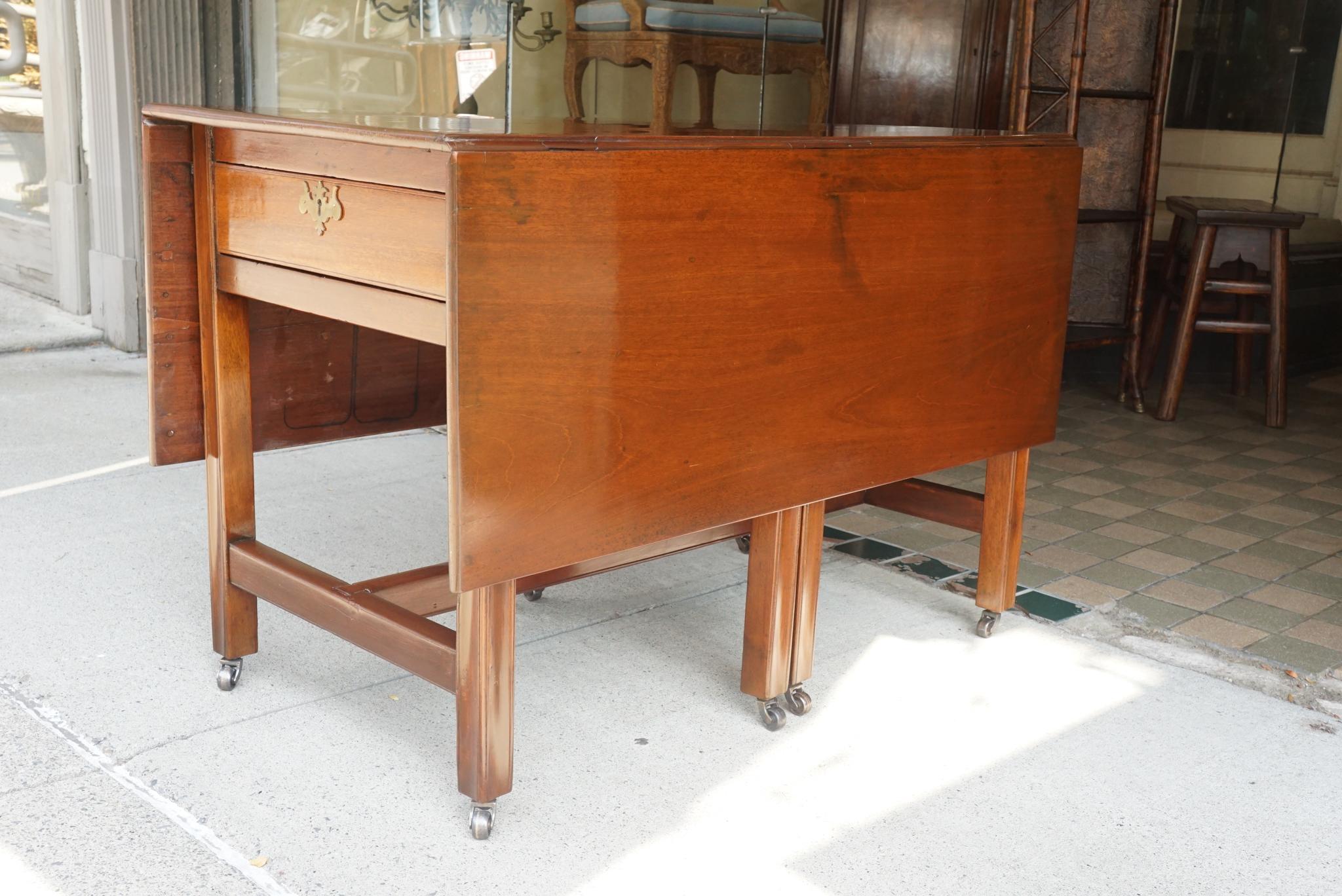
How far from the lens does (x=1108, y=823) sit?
1694 mm

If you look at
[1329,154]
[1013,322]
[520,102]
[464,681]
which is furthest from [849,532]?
[1329,154]

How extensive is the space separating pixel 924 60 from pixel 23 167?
9.92ft

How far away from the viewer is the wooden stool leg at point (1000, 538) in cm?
229

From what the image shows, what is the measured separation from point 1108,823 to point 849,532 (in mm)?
1274

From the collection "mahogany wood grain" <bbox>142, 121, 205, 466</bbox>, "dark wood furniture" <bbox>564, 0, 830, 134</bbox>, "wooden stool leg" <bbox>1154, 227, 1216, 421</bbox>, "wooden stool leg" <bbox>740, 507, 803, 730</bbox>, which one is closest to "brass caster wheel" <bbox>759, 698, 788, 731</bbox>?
"wooden stool leg" <bbox>740, 507, 803, 730</bbox>

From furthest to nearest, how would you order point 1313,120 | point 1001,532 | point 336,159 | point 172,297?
1. point 1313,120
2. point 1001,532
3. point 172,297
4. point 336,159

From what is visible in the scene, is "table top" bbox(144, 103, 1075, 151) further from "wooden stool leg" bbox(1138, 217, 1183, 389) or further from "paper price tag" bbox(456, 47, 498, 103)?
"wooden stool leg" bbox(1138, 217, 1183, 389)

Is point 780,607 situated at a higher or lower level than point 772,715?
higher

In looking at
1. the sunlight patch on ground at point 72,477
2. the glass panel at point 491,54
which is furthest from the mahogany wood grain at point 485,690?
the glass panel at point 491,54

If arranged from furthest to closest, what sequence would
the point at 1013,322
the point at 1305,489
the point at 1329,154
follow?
the point at 1329,154
the point at 1305,489
the point at 1013,322

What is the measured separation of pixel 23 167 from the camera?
14.3 feet

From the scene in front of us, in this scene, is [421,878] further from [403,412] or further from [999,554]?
[999,554]

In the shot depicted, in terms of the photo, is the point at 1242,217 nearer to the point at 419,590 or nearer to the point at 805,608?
the point at 805,608

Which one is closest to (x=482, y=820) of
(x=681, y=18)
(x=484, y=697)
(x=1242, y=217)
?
(x=484, y=697)
